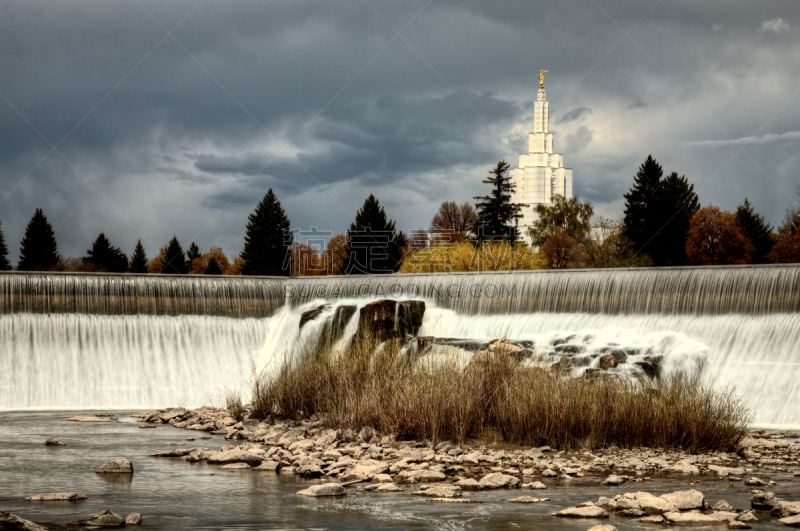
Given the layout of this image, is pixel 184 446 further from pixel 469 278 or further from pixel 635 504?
pixel 469 278

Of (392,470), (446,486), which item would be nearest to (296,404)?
(392,470)

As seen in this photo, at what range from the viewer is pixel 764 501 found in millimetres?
9328

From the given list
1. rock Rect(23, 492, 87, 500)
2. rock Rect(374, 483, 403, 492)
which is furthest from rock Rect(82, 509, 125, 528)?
rock Rect(374, 483, 403, 492)

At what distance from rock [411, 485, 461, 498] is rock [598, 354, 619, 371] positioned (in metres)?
10.3

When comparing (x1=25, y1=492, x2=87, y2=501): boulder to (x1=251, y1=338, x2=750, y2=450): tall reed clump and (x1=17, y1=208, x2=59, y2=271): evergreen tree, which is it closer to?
(x1=251, y1=338, x2=750, y2=450): tall reed clump

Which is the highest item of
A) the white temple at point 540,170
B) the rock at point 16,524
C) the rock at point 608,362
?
the white temple at point 540,170

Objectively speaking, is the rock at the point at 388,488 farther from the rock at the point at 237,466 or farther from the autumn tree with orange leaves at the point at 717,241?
the autumn tree with orange leaves at the point at 717,241

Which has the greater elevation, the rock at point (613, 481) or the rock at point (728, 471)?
the rock at point (613, 481)

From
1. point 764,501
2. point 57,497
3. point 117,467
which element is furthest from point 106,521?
point 764,501

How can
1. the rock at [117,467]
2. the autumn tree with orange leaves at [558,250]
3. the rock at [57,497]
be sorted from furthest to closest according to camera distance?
the autumn tree with orange leaves at [558,250] < the rock at [117,467] < the rock at [57,497]

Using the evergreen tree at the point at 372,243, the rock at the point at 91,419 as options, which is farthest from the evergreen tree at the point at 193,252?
the rock at the point at 91,419

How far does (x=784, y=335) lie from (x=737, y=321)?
1.51 m

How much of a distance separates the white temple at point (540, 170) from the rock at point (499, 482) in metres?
127

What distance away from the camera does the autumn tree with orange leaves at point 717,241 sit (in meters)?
62.9
